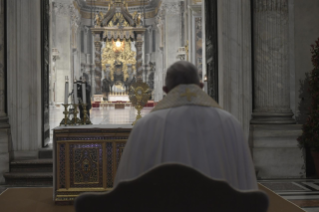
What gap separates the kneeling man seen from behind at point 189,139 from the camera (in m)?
1.75

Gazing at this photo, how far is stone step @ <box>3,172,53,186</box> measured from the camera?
239 inches

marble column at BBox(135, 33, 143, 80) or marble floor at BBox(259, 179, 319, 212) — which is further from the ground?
marble column at BBox(135, 33, 143, 80)

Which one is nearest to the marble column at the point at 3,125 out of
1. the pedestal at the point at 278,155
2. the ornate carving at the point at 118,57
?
the pedestal at the point at 278,155

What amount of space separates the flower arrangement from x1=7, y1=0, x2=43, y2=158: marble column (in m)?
4.31

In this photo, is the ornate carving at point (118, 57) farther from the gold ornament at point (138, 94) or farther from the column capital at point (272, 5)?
the gold ornament at point (138, 94)

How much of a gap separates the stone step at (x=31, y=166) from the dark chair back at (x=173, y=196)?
15.8ft

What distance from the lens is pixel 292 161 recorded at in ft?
21.0

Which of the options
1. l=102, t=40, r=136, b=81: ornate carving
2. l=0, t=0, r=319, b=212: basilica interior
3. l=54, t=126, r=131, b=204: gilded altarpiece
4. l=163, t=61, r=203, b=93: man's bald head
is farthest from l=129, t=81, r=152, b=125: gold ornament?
l=102, t=40, r=136, b=81: ornate carving

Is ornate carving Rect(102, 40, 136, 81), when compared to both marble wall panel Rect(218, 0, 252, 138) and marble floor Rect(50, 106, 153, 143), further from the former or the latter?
marble wall panel Rect(218, 0, 252, 138)

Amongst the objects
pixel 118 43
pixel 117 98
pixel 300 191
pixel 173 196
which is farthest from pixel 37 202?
pixel 118 43

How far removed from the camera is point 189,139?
1758 millimetres

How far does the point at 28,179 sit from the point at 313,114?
4433 millimetres

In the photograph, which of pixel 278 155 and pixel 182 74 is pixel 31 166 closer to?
pixel 278 155

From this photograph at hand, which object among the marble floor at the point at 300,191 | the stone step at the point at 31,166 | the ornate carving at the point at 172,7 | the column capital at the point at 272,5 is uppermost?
the ornate carving at the point at 172,7
